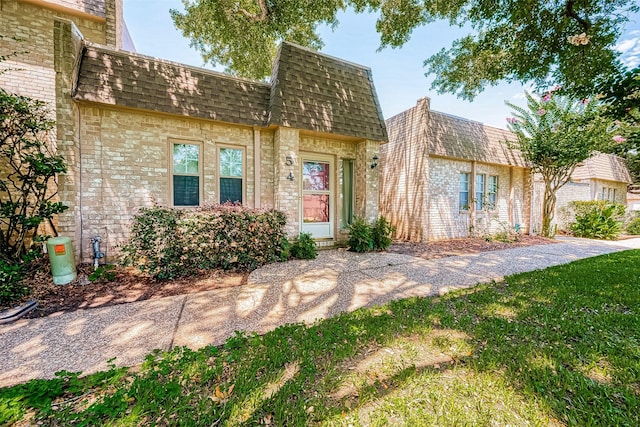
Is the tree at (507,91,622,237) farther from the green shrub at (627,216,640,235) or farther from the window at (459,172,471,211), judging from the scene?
the green shrub at (627,216,640,235)

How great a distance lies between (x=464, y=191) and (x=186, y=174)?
9.85 metres

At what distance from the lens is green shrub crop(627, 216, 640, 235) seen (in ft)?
43.6

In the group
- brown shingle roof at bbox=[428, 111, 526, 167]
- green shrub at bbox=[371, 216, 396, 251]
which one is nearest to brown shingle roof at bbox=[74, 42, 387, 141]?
green shrub at bbox=[371, 216, 396, 251]

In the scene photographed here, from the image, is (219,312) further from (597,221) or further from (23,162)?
(597,221)

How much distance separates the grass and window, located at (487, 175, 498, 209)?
858 centimetres

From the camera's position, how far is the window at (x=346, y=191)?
7.91 m

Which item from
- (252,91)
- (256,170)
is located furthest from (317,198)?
(252,91)

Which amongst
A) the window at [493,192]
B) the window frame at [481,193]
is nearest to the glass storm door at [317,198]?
the window frame at [481,193]

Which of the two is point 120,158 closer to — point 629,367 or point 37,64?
point 37,64

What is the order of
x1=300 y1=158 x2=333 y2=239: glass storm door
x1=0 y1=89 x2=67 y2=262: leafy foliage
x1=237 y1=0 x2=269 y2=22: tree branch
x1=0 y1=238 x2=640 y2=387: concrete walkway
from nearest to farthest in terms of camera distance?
1. x1=0 y1=238 x2=640 y2=387: concrete walkway
2. x1=0 y1=89 x2=67 y2=262: leafy foliage
3. x1=300 y1=158 x2=333 y2=239: glass storm door
4. x1=237 y1=0 x2=269 y2=22: tree branch

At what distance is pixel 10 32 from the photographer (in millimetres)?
5637

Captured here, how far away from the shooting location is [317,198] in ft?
25.2

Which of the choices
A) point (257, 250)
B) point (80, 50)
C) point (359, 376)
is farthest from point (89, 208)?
point (359, 376)

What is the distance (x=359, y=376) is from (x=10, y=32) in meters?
9.53
